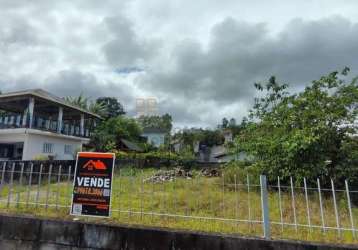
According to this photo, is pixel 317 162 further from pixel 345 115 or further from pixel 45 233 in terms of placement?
pixel 45 233

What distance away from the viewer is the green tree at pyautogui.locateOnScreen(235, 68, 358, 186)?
7449 millimetres

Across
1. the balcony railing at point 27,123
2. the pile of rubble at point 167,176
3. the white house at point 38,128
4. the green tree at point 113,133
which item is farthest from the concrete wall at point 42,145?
the pile of rubble at point 167,176

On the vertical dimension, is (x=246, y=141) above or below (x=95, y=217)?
above

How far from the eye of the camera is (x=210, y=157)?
3809cm

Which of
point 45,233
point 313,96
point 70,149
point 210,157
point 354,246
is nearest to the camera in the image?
point 354,246

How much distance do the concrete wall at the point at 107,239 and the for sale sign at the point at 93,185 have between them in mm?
338

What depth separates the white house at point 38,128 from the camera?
1736 centimetres

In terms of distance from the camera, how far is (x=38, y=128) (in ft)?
59.3

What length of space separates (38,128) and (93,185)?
1637 cm

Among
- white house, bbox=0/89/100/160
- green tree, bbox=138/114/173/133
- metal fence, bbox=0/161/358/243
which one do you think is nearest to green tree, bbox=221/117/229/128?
green tree, bbox=138/114/173/133

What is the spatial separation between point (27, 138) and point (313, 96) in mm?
17156

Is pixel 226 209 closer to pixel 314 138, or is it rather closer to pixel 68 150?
pixel 314 138

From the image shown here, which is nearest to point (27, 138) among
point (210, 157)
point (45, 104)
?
point (45, 104)

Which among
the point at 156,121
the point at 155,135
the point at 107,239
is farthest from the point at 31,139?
the point at 156,121
